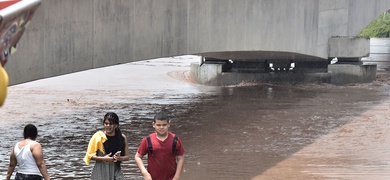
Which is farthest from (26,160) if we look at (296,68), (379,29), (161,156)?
(379,29)

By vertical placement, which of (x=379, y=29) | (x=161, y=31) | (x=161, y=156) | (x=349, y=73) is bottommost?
(x=161, y=156)

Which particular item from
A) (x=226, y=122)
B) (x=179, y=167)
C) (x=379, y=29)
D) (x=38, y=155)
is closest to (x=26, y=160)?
(x=38, y=155)

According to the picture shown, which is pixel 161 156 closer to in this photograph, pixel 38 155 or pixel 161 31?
pixel 38 155

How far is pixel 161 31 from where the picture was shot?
17.2 metres

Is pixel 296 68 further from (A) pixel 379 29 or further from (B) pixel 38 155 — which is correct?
(A) pixel 379 29

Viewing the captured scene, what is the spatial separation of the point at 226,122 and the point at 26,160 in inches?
400

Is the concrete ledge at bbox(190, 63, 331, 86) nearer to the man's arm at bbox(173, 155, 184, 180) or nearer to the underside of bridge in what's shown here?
the underside of bridge

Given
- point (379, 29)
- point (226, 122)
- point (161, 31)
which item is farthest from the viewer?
point (379, 29)

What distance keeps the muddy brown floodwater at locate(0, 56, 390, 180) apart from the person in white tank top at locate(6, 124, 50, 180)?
3457 millimetres

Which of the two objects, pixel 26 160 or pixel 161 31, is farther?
pixel 161 31

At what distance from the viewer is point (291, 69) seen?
28672 mm

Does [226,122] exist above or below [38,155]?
below

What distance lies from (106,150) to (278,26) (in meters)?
14.0

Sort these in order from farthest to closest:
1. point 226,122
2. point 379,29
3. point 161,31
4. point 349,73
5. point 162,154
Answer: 1. point 379,29
2. point 349,73
3. point 226,122
4. point 161,31
5. point 162,154
